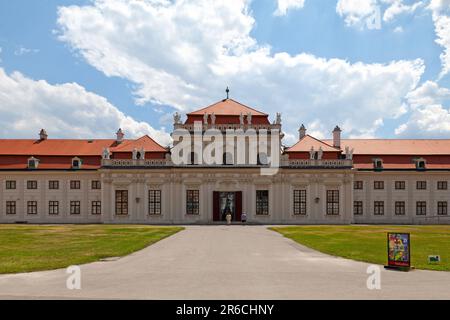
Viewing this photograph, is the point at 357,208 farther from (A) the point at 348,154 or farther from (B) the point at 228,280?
(B) the point at 228,280

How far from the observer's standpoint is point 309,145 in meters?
64.4

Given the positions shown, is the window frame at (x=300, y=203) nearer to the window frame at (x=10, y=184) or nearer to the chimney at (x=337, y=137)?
the chimney at (x=337, y=137)

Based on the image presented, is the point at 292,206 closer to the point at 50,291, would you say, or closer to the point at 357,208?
the point at 357,208

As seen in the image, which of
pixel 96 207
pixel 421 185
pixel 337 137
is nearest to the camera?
pixel 421 185

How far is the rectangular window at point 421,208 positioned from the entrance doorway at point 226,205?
22.6m

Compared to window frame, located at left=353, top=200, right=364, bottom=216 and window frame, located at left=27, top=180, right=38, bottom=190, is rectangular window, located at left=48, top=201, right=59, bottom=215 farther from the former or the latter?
window frame, located at left=353, top=200, right=364, bottom=216

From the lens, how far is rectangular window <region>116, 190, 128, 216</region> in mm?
61375

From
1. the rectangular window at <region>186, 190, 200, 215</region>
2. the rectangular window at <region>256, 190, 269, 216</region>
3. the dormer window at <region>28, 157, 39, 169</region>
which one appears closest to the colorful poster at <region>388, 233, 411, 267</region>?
the rectangular window at <region>256, 190, 269, 216</region>

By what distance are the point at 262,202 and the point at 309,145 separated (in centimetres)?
1025

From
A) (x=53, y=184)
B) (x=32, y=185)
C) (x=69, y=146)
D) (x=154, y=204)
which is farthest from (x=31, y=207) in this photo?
(x=154, y=204)

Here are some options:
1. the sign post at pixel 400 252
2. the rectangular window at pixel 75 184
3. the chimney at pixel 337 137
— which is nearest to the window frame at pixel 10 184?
the rectangular window at pixel 75 184

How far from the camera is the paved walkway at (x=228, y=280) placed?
1286 centimetres

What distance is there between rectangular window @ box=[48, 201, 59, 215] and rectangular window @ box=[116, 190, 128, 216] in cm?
801

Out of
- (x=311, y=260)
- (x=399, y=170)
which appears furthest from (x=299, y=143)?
(x=311, y=260)
